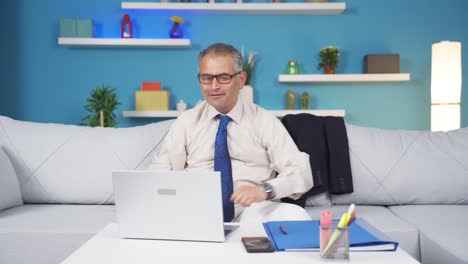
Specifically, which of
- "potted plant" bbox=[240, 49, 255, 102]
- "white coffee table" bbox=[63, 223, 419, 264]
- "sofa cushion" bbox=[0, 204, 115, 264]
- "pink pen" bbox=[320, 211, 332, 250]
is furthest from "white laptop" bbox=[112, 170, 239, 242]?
"potted plant" bbox=[240, 49, 255, 102]

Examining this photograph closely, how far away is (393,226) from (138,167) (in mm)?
1219

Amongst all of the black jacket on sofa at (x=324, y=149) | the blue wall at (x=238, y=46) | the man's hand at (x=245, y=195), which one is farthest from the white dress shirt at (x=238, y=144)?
the blue wall at (x=238, y=46)

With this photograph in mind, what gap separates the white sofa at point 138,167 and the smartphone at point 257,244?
984 mm

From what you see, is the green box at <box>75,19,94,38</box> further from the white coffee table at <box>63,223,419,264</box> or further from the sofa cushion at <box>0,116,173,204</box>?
the white coffee table at <box>63,223,419,264</box>

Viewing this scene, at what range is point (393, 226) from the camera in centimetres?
194

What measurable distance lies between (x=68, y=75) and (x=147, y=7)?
2.83ft

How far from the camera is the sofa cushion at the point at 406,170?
2.33 m

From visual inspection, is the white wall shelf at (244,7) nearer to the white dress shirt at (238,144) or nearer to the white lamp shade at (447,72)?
the white lamp shade at (447,72)

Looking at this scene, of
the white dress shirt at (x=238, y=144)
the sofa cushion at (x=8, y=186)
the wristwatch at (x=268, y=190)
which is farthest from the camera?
the sofa cushion at (x=8, y=186)

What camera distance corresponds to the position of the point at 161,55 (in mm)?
3936

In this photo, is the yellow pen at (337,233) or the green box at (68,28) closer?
the yellow pen at (337,233)

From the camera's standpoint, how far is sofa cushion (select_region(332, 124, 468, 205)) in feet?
7.63

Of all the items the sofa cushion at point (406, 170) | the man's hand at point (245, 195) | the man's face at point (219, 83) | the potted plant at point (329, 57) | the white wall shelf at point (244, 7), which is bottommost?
the sofa cushion at point (406, 170)

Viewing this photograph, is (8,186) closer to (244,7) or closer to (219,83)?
(219,83)
